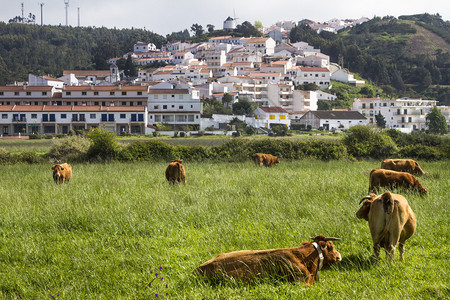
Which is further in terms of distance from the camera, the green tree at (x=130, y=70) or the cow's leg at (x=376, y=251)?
the green tree at (x=130, y=70)

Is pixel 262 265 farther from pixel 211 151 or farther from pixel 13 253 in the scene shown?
pixel 211 151

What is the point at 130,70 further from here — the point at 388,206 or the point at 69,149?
the point at 388,206

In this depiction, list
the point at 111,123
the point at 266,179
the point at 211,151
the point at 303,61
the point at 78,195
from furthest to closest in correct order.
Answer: the point at 303,61, the point at 111,123, the point at 211,151, the point at 266,179, the point at 78,195

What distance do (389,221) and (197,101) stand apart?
71979 mm

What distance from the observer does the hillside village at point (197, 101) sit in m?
68.4

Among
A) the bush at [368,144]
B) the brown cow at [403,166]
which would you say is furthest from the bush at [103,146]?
the brown cow at [403,166]

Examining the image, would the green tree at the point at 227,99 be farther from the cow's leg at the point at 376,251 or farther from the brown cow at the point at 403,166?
the cow's leg at the point at 376,251

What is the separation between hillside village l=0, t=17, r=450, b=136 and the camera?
68375mm

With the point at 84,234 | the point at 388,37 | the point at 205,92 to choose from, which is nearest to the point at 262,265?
the point at 84,234

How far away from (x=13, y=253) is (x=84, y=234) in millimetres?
1494

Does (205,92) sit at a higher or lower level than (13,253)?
higher

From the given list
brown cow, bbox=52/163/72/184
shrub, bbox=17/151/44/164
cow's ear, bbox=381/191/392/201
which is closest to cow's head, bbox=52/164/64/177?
brown cow, bbox=52/163/72/184

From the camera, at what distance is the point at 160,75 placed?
430 ft

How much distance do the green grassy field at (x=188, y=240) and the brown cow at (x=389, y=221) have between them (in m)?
0.33
